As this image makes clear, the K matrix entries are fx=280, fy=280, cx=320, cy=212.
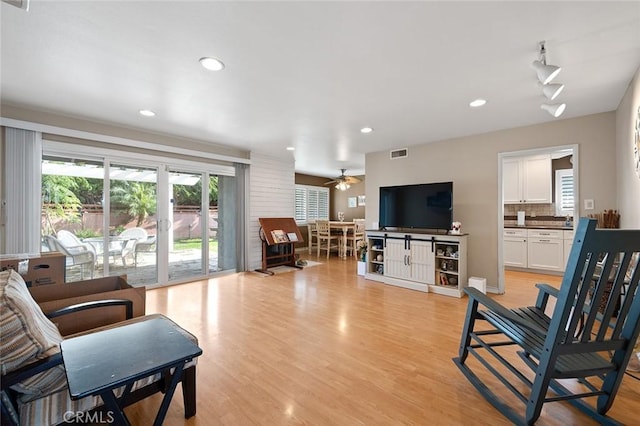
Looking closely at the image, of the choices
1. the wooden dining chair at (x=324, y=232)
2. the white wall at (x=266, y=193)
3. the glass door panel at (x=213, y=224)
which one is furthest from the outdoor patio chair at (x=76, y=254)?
the wooden dining chair at (x=324, y=232)

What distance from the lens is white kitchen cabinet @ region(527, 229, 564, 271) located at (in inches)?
198

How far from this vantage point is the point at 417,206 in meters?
4.61

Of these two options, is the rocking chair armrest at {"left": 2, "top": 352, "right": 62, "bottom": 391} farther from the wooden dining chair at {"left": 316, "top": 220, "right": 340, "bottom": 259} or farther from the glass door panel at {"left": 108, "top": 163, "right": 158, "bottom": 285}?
the wooden dining chair at {"left": 316, "top": 220, "right": 340, "bottom": 259}

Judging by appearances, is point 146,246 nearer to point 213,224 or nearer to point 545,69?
point 213,224

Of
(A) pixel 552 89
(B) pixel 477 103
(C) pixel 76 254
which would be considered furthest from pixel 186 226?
(A) pixel 552 89

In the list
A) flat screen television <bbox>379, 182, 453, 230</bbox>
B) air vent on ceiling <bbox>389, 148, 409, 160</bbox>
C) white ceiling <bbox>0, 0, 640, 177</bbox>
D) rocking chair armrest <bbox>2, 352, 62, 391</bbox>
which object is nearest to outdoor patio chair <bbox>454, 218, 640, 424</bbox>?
white ceiling <bbox>0, 0, 640, 177</bbox>

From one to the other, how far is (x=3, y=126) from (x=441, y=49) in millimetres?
4570

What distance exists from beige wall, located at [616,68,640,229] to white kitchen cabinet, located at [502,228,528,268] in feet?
7.53

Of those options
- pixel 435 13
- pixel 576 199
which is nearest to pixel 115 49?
pixel 435 13

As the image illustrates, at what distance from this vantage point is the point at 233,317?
10.6 ft

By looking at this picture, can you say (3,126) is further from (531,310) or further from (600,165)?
(600,165)

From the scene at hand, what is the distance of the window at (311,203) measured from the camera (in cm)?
854

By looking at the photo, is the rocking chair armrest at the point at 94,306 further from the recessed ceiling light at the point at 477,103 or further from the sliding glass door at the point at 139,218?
the recessed ceiling light at the point at 477,103

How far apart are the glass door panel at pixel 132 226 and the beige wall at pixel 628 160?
579cm
